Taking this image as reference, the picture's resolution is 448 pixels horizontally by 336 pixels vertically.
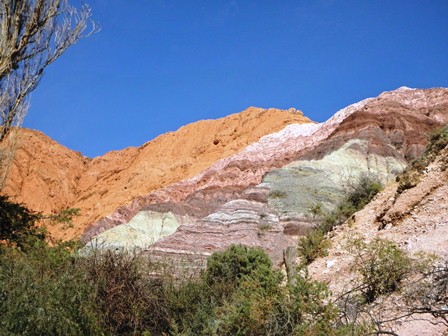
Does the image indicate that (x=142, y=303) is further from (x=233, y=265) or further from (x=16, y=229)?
(x=16, y=229)

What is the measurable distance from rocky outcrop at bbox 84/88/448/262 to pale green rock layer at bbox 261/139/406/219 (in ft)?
0.17

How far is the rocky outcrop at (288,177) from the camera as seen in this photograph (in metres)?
24.2

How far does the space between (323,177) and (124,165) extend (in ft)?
130

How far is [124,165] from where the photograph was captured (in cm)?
6500

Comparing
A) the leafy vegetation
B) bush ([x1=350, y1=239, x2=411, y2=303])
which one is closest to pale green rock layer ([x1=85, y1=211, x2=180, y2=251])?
the leafy vegetation

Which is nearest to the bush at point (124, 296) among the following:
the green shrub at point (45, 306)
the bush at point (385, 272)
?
the green shrub at point (45, 306)

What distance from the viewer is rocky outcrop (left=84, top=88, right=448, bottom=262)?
2416cm

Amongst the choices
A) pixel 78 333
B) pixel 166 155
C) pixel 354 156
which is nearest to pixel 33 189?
pixel 166 155

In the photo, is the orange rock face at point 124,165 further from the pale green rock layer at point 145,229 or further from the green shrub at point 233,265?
the green shrub at point 233,265

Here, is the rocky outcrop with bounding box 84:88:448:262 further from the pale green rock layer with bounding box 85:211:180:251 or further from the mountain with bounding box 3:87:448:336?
the pale green rock layer with bounding box 85:211:180:251

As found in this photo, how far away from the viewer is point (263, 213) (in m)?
26.2

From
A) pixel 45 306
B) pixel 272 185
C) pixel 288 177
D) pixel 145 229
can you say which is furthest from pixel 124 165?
pixel 45 306

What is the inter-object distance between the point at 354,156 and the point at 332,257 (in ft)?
70.8

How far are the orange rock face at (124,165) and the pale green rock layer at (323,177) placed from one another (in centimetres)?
2009
